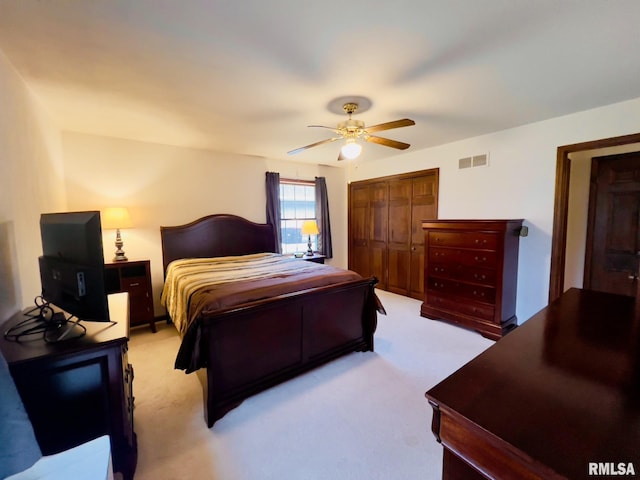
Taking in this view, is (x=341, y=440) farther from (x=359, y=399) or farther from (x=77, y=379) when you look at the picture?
(x=77, y=379)

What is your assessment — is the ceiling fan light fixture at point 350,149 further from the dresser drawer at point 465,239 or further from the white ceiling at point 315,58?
the dresser drawer at point 465,239

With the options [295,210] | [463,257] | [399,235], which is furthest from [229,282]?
[399,235]

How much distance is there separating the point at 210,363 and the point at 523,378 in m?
1.80

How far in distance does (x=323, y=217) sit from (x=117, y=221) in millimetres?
3247

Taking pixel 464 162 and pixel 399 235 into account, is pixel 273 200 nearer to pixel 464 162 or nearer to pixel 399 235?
pixel 399 235

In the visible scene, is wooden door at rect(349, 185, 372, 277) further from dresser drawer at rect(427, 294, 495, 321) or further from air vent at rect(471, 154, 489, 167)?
air vent at rect(471, 154, 489, 167)

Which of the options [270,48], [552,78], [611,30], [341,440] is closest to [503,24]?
[611,30]

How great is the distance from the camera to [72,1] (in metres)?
1.35

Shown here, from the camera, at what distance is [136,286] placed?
3324mm

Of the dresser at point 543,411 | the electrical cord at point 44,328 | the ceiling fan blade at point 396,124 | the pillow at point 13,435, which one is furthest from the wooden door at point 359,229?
the pillow at point 13,435

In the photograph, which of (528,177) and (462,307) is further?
(462,307)

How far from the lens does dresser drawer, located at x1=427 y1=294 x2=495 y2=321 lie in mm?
3209

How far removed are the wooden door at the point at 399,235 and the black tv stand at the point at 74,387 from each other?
412cm

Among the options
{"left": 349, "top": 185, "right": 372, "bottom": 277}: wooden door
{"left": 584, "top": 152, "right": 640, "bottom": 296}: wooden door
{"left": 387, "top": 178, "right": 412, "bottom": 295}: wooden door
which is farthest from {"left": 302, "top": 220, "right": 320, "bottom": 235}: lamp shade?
{"left": 584, "top": 152, "right": 640, "bottom": 296}: wooden door
